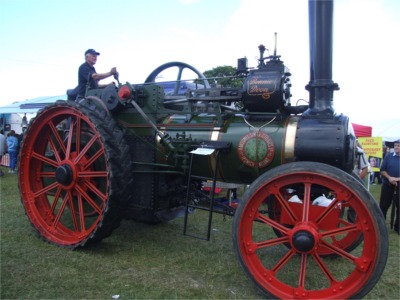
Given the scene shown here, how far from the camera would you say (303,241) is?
2719 millimetres

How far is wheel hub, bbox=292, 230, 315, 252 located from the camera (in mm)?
2711

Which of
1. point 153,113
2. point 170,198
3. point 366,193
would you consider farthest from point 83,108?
point 366,193

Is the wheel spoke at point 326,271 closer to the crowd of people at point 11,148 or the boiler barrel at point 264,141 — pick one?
the boiler barrel at point 264,141

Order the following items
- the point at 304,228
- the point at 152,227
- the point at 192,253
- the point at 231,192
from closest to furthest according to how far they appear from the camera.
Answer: the point at 304,228 → the point at 192,253 → the point at 152,227 → the point at 231,192

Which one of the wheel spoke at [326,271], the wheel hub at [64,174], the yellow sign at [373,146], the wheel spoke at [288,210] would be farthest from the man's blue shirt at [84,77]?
the yellow sign at [373,146]

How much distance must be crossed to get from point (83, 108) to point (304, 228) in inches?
102

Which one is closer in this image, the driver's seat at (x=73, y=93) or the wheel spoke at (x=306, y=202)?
the wheel spoke at (x=306, y=202)

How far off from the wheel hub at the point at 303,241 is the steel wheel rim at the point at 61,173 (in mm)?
2106

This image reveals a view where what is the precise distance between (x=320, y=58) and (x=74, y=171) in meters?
2.81

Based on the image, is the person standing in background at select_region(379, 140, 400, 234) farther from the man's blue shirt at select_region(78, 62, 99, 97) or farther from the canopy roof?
the canopy roof

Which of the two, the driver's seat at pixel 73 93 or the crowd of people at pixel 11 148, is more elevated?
the driver's seat at pixel 73 93

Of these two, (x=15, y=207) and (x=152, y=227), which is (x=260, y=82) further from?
(x=15, y=207)

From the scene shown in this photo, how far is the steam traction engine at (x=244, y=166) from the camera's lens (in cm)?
275

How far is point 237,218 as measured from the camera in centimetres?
288
